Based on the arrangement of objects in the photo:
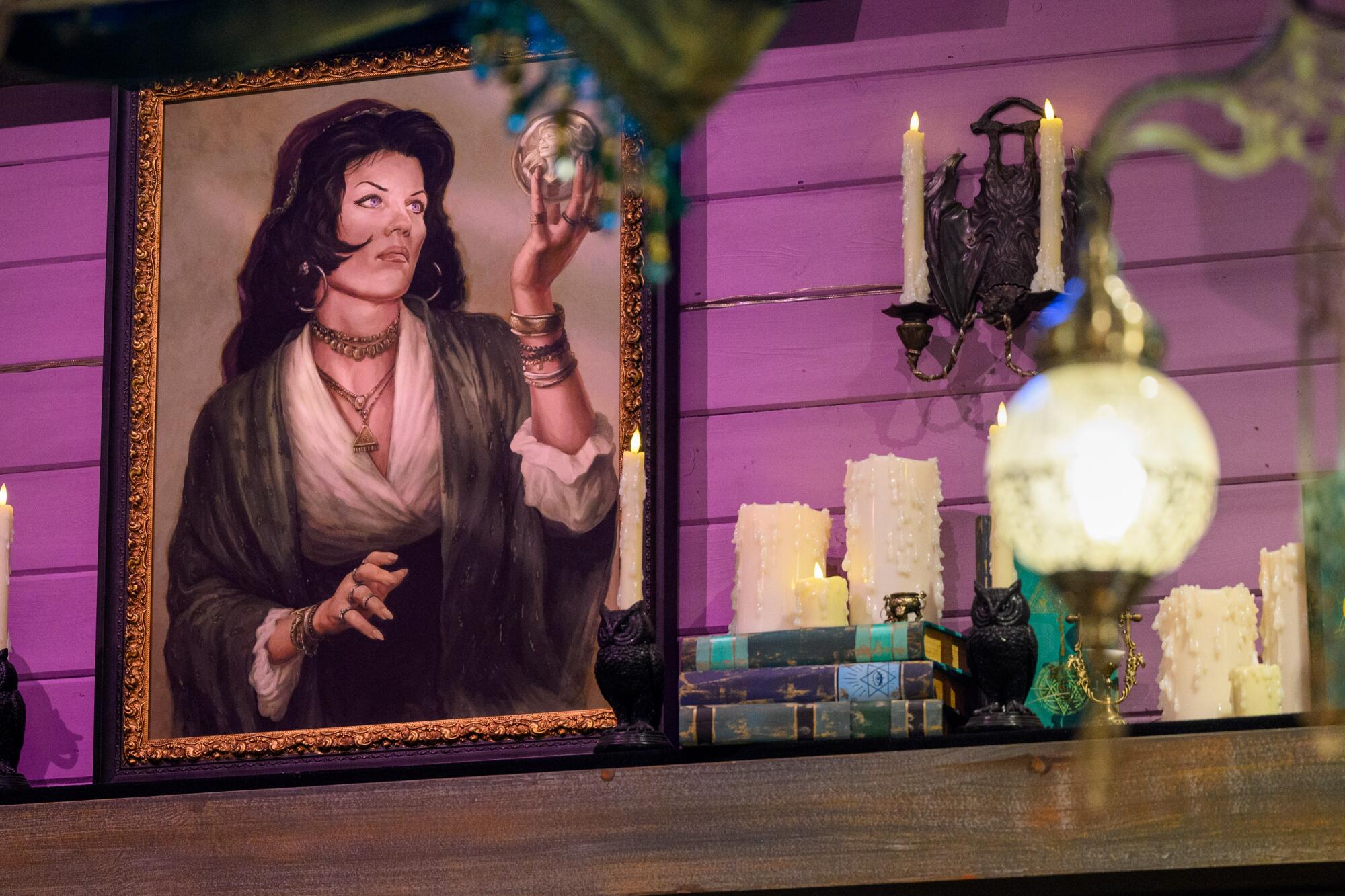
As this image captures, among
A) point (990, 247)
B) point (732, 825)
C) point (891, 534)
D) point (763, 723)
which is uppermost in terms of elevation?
point (990, 247)

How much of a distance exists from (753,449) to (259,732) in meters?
0.74

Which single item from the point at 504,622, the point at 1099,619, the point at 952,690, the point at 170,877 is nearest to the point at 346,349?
the point at 504,622

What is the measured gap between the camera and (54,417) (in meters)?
2.78

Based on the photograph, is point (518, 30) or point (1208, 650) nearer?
point (518, 30)

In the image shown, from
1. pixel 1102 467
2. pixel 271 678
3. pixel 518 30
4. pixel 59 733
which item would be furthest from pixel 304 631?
pixel 1102 467

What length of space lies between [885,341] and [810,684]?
0.58 metres

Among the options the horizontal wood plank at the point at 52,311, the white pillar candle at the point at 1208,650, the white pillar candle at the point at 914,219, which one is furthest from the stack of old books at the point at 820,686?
the horizontal wood plank at the point at 52,311

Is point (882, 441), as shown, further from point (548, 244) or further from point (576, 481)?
point (548, 244)

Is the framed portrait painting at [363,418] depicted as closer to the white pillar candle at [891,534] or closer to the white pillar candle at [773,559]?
the white pillar candle at [773,559]

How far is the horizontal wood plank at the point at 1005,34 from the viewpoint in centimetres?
252

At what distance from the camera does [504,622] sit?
2.57 metres

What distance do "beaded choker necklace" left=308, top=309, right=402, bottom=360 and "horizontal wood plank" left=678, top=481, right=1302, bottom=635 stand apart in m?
0.48

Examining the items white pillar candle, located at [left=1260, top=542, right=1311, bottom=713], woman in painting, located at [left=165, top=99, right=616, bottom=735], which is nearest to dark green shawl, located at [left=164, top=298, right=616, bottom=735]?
woman in painting, located at [left=165, top=99, right=616, bottom=735]

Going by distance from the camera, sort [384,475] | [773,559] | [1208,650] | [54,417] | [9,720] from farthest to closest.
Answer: [54,417], [384,475], [9,720], [773,559], [1208,650]
